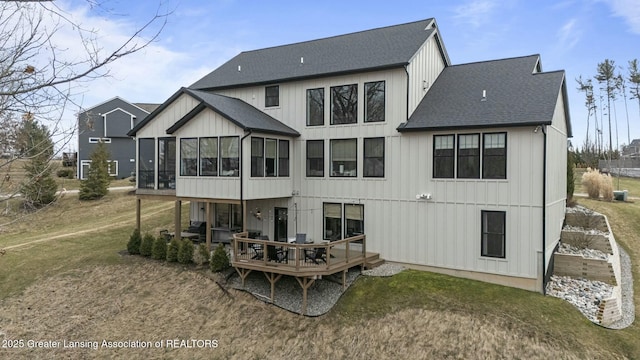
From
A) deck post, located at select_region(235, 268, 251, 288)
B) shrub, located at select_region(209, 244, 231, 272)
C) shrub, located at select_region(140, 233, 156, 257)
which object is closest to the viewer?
deck post, located at select_region(235, 268, 251, 288)

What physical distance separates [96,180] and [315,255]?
24.2 meters

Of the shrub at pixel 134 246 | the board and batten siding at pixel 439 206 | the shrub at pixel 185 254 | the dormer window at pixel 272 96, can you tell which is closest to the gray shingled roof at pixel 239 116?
the dormer window at pixel 272 96

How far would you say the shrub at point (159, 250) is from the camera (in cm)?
1562

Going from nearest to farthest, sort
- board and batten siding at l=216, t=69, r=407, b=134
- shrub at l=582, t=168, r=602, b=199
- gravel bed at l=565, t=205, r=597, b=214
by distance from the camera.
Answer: board and batten siding at l=216, t=69, r=407, b=134 → gravel bed at l=565, t=205, r=597, b=214 → shrub at l=582, t=168, r=602, b=199

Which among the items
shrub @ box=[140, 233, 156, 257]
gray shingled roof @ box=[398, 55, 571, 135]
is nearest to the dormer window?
gray shingled roof @ box=[398, 55, 571, 135]

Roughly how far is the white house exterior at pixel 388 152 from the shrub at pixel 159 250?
6.39 ft

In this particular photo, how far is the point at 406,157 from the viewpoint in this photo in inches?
546

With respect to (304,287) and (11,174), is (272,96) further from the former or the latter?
(11,174)

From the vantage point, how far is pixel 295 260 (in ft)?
41.0

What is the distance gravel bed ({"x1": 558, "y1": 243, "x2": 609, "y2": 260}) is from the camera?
48.4 feet

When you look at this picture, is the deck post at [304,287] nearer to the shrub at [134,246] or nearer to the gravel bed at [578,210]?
the shrub at [134,246]

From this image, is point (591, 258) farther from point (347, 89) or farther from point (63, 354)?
point (63, 354)

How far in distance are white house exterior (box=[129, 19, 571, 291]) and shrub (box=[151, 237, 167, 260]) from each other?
1.95 metres

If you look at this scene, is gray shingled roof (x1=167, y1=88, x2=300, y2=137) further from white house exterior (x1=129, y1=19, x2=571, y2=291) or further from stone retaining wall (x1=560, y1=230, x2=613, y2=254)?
stone retaining wall (x1=560, y1=230, x2=613, y2=254)
